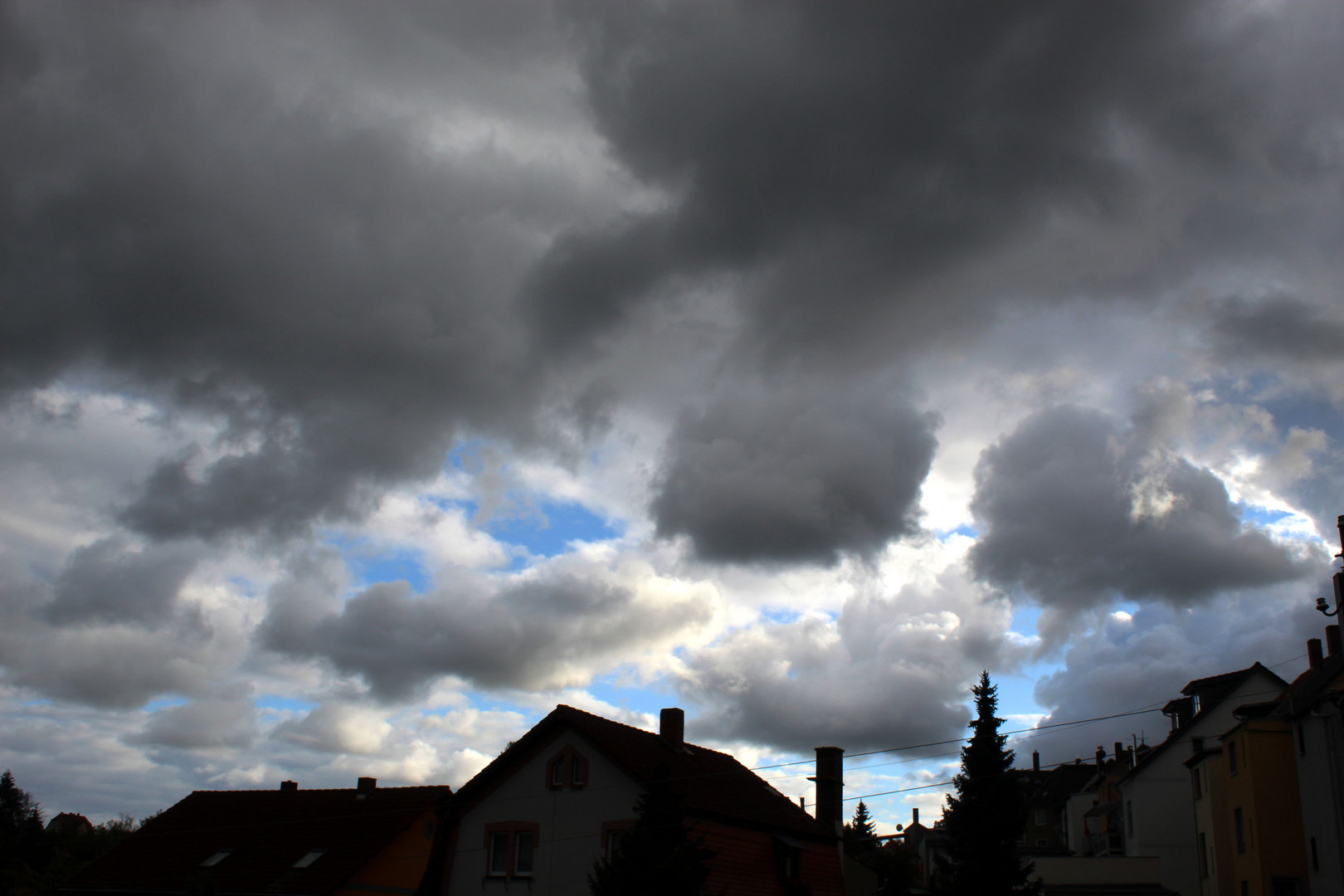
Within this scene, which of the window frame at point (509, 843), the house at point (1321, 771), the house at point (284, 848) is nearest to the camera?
the house at point (1321, 771)

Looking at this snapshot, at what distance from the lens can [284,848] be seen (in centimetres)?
4841

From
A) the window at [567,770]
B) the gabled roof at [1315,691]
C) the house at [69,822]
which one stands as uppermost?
the gabled roof at [1315,691]

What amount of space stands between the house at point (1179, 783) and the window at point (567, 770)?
3488 cm

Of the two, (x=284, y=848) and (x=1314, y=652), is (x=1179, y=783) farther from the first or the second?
(x=284, y=848)

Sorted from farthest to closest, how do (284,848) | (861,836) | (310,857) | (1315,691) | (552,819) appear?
(861,836) < (284,848) < (310,857) < (552,819) < (1315,691)

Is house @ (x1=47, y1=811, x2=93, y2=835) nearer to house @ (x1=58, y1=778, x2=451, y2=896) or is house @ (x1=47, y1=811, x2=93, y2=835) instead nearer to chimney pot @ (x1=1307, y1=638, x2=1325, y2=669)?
house @ (x1=58, y1=778, x2=451, y2=896)

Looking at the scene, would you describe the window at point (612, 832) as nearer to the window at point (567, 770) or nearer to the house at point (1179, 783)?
the window at point (567, 770)

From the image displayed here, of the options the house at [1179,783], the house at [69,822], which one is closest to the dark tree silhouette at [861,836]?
the house at [1179,783]

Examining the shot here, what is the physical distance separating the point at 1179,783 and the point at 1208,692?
6111 mm

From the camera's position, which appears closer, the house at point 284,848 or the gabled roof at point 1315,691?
the gabled roof at point 1315,691

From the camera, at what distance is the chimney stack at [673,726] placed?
1711 inches

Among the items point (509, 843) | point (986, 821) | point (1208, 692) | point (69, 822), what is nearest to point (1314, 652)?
point (1208, 692)

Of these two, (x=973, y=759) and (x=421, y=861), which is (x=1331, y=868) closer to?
(x=973, y=759)

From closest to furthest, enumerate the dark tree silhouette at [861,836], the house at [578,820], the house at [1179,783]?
the house at [578,820] < the house at [1179,783] < the dark tree silhouette at [861,836]
